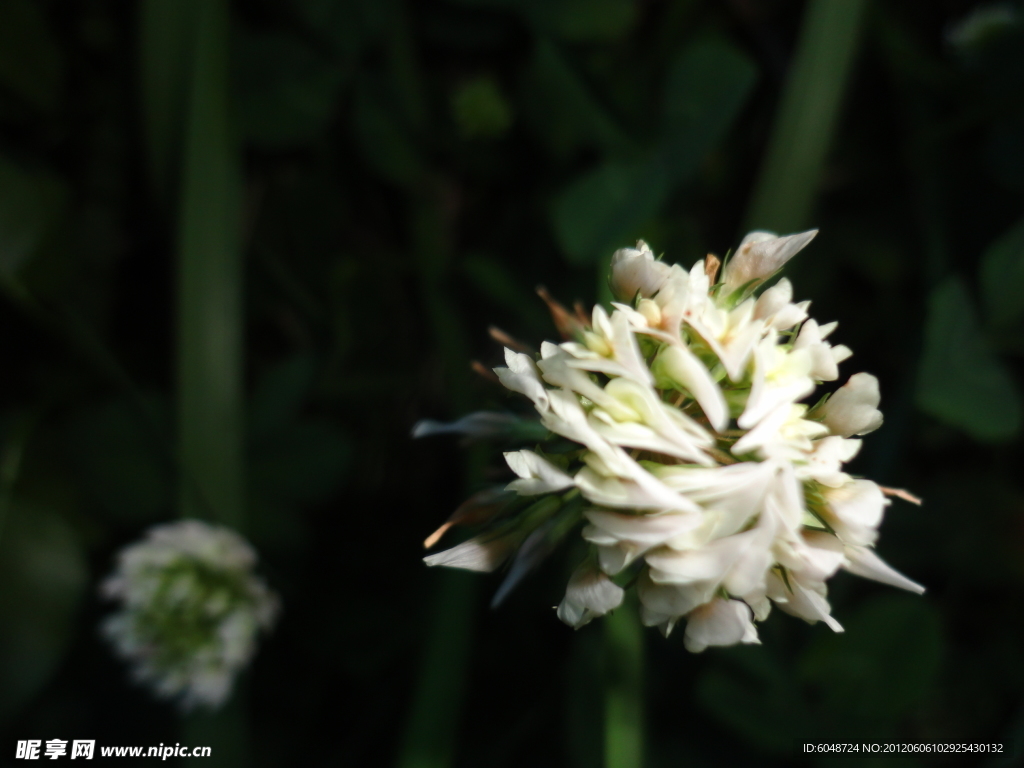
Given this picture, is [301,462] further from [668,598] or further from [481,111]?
[668,598]

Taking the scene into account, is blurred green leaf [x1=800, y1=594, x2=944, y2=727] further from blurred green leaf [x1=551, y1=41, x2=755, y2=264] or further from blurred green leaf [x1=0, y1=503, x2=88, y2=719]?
blurred green leaf [x1=0, y1=503, x2=88, y2=719]

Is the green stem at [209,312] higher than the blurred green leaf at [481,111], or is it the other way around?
the blurred green leaf at [481,111]

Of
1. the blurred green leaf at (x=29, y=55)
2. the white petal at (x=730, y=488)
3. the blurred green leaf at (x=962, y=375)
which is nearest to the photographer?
the white petal at (x=730, y=488)

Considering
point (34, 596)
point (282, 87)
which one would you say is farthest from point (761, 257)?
point (34, 596)

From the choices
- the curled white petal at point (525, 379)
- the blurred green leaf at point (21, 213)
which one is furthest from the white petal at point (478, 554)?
the blurred green leaf at point (21, 213)

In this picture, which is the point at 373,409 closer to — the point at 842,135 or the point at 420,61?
the point at 420,61

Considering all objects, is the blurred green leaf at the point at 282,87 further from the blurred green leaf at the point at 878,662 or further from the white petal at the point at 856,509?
the blurred green leaf at the point at 878,662
